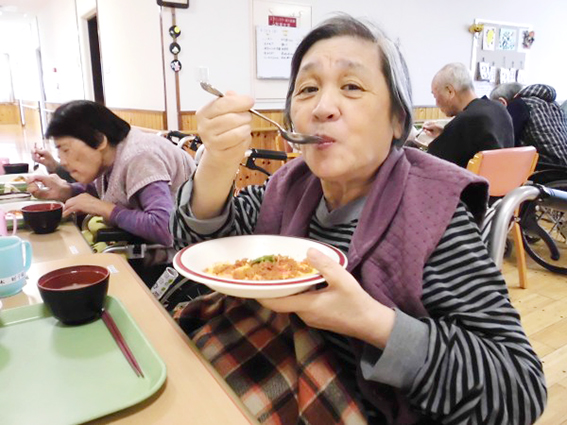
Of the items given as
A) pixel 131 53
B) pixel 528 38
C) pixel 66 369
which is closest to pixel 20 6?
pixel 131 53

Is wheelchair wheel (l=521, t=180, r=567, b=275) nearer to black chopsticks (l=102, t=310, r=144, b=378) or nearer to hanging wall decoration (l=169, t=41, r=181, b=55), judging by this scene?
black chopsticks (l=102, t=310, r=144, b=378)

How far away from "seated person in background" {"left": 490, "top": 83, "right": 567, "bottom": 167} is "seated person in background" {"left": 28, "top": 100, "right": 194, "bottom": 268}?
2.93 metres

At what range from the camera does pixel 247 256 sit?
34.2 inches

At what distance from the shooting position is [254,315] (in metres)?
0.87

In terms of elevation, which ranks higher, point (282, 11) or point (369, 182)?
point (282, 11)

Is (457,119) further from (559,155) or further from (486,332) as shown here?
(486,332)

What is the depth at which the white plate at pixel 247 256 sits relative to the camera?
594mm

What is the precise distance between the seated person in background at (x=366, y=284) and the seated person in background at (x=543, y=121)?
10.1 ft

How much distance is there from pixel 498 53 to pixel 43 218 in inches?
227

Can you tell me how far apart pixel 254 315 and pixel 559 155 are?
3320mm

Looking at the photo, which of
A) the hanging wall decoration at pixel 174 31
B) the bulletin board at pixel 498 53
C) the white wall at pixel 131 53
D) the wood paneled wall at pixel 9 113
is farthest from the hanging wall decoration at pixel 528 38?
the wood paneled wall at pixel 9 113

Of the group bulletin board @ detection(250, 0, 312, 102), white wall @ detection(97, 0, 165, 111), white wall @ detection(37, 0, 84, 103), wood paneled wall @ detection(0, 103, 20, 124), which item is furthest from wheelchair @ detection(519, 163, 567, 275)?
wood paneled wall @ detection(0, 103, 20, 124)

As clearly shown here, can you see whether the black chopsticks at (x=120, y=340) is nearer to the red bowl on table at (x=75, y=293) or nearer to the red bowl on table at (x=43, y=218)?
the red bowl on table at (x=75, y=293)

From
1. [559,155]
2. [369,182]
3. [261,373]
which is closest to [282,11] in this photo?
[559,155]
